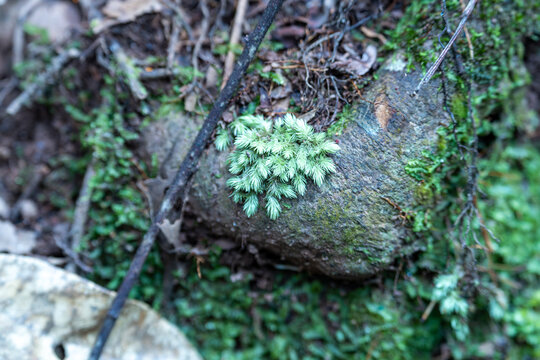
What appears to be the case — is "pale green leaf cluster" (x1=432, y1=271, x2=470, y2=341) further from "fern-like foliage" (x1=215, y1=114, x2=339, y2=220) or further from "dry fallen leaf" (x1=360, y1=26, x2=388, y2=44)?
"dry fallen leaf" (x1=360, y1=26, x2=388, y2=44)

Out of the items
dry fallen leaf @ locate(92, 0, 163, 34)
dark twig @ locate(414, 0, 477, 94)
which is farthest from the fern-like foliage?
dry fallen leaf @ locate(92, 0, 163, 34)

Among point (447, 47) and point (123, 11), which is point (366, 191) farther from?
point (123, 11)

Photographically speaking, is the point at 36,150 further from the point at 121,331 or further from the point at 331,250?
the point at 331,250

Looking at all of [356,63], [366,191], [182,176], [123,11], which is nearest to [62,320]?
[182,176]

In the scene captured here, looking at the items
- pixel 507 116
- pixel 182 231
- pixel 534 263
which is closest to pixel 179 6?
pixel 182 231

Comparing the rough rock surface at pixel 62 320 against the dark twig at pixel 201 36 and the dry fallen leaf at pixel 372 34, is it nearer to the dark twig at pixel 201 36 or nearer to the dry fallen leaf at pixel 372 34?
the dark twig at pixel 201 36

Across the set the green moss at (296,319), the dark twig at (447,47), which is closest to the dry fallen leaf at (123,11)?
the green moss at (296,319)
